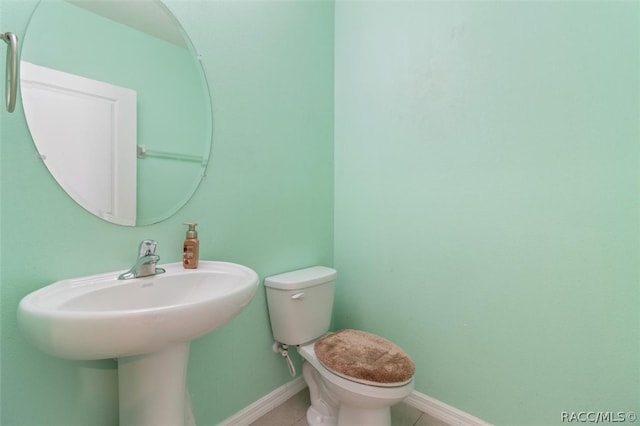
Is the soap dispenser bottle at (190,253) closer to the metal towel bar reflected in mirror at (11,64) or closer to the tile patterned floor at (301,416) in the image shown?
the metal towel bar reflected in mirror at (11,64)

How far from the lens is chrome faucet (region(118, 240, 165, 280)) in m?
0.82

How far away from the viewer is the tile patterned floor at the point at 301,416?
1.24 m

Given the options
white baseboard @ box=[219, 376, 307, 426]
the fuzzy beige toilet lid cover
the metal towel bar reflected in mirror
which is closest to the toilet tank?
the fuzzy beige toilet lid cover

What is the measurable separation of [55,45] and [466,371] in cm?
186

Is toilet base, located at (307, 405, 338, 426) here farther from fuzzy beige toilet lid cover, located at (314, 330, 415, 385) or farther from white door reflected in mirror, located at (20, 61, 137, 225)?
white door reflected in mirror, located at (20, 61, 137, 225)

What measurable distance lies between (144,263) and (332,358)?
73cm

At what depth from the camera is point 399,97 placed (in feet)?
4.50

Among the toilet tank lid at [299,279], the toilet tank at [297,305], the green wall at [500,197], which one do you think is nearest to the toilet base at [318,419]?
the toilet tank at [297,305]

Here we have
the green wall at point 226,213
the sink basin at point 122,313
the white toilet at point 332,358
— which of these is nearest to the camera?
the sink basin at point 122,313

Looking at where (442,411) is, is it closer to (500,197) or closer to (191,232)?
(500,197)

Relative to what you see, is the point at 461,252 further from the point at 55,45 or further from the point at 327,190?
the point at 55,45

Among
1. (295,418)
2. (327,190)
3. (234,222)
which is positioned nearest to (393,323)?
(295,418)

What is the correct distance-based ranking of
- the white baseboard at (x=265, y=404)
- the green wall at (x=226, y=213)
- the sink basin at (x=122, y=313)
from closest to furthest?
the sink basin at (x=122, y=313), the green wall at (x=226, y=213), the white baseboard at (x=265, y=404)

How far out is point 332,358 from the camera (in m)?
1.04
